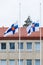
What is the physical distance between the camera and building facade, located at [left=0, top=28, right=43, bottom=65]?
23203mm

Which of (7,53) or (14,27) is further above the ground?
(14,27)

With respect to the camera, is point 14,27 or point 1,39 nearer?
point 14,27

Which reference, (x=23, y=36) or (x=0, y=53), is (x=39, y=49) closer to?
(x=23, y=36)

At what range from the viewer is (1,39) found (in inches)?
930

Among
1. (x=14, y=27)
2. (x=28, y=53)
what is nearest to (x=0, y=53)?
(x=28, y=53)

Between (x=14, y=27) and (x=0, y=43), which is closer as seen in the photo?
(x=14, y=27)

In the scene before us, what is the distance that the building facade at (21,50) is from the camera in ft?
76.1

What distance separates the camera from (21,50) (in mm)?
23406

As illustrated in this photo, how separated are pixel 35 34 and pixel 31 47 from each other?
1112 millimetres

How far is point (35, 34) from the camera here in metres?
23.7

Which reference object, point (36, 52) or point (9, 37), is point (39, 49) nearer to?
point (36, 52)

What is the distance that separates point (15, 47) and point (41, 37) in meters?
2.13

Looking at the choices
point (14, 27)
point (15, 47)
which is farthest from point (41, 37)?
point (14, 27)

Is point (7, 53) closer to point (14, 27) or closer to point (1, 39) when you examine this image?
point (1, 39)
